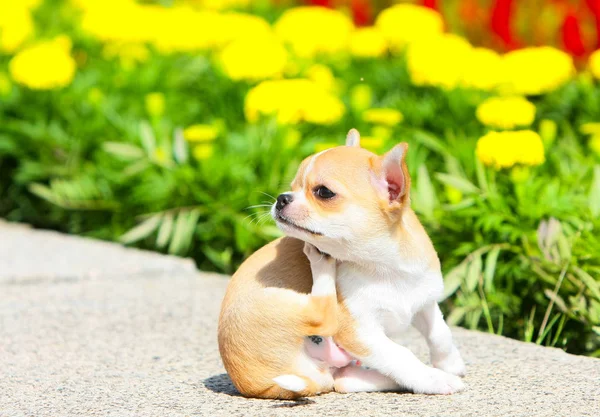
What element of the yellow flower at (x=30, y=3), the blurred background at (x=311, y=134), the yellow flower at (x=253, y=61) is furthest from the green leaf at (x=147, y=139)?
the yellow flower at (x=30, y=3)

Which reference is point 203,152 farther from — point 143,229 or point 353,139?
point 353,139

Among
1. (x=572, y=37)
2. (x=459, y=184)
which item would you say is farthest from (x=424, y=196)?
(x=572, y=37)

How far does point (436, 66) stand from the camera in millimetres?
6730

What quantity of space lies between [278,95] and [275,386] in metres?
2.99

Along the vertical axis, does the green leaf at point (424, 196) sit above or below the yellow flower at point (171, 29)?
above

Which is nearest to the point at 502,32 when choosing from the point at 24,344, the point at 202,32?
the point at 202,32

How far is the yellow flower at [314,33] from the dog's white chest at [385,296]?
502 cm

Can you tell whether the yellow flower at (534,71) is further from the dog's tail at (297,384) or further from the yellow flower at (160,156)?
the dog's tail at (297,384)

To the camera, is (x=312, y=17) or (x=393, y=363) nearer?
(x=393, y=363)

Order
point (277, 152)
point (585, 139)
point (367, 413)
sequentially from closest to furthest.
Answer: point (367, 413) < point (277, 152) < point (585, 139)

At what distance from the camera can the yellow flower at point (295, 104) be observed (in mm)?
6027

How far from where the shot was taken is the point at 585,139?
21.1 feet

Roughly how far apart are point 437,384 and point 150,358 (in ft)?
4.16

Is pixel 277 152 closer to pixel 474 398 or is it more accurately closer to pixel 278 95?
pixel 278 95
